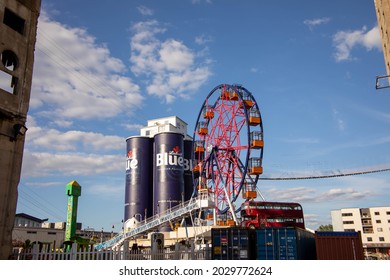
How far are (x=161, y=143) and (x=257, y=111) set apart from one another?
941 inches

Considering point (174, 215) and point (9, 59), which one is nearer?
point (9, 59)

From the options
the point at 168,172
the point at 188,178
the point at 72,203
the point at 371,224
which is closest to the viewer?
the point at 72,203

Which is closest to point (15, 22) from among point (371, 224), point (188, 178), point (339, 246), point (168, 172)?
point (339, 246)

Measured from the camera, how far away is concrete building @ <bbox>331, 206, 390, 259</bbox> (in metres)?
92.7

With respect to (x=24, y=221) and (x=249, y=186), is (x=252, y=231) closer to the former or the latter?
(x=249, y=186)

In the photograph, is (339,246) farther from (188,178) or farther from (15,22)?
(188,178)

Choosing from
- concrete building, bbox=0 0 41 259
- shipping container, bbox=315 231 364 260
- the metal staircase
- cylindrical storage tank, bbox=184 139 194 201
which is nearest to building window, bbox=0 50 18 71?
concrete building, bbox=0 0 41 259

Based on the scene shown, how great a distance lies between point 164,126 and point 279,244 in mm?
61008

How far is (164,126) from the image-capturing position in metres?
83.6

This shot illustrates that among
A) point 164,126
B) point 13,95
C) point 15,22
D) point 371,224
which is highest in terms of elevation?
point 164,126

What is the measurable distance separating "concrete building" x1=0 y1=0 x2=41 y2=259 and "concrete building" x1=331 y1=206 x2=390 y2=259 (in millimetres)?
93589

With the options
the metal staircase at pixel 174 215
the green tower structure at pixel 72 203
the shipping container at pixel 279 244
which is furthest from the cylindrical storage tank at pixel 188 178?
the shipping container at pixel 279 244

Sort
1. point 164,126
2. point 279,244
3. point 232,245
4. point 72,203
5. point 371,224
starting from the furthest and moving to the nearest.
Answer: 1. point 371,224
2. point 164,126
3. point 72,203
4. point 232,245
5. point 279,244
